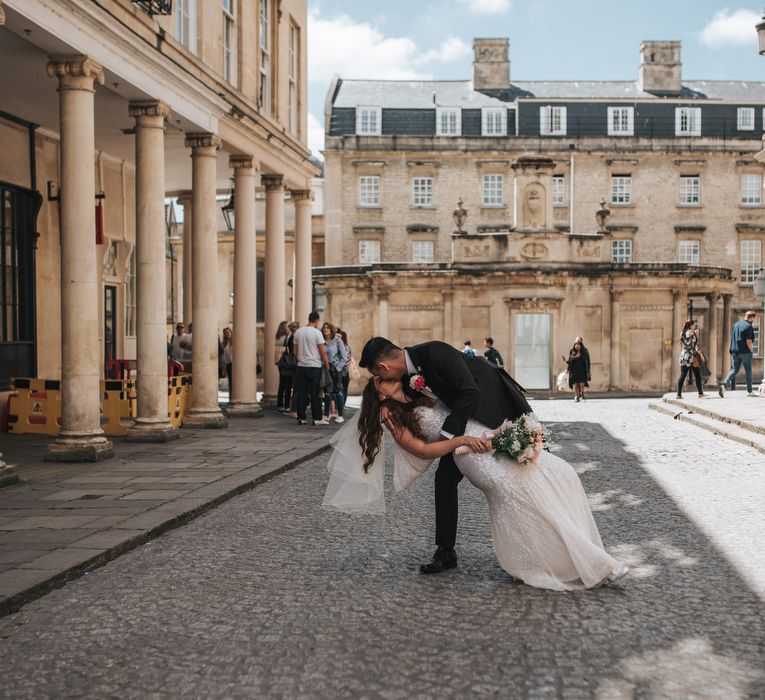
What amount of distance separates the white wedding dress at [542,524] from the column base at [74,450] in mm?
7097

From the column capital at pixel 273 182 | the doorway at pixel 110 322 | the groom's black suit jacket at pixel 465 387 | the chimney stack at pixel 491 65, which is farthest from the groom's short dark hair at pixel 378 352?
the chimney stack at pixel 491 65

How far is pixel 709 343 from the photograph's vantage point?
3638 centimetres

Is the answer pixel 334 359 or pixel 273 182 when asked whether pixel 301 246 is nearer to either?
pixel 273 182

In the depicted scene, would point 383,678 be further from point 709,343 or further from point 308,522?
point 709,343

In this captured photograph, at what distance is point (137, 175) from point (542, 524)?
34.2 ft

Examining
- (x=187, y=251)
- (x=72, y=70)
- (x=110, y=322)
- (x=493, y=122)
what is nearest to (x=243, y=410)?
(x=110, y=322)

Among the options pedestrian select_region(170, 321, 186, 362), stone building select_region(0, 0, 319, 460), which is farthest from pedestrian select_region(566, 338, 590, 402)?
pedestrian select_region(170, 321, 186, 362)

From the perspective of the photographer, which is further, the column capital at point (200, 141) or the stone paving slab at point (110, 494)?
the column capital at point (200, 141)

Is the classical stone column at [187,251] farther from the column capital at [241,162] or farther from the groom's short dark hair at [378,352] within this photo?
the groom's short dark hair at [378,352]

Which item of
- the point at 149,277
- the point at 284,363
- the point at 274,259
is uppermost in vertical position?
the point at 274,259

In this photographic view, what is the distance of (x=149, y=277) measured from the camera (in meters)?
14.3

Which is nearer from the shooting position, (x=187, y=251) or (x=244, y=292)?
(x=244, y=292)

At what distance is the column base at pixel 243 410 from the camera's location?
62.6 feet

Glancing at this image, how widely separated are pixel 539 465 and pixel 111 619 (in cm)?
257
